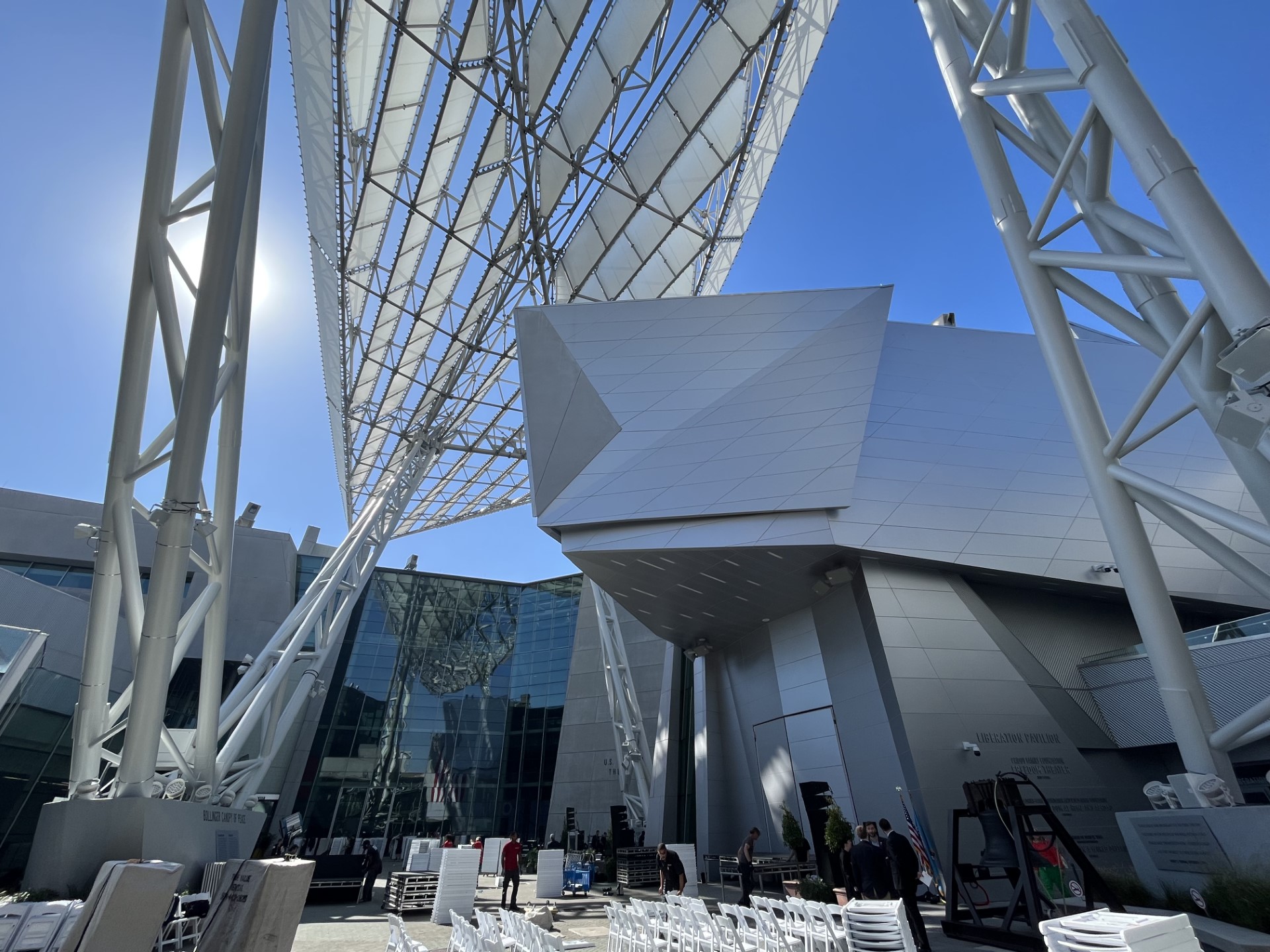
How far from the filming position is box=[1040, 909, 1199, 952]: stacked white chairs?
3.85 meters

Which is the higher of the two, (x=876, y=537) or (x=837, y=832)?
(x=876, y=537)

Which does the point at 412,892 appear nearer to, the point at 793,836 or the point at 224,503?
the point at 793,836

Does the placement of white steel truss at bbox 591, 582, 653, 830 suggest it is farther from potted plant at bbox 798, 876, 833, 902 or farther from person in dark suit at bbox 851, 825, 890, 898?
person in dark suit at bbox 851, 825, 890, 898

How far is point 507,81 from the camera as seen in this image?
17859 mm

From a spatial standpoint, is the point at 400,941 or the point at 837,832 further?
the point at 837,832

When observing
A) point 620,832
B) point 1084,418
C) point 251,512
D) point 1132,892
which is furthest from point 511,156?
point 251,512

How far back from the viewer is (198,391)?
826 cm

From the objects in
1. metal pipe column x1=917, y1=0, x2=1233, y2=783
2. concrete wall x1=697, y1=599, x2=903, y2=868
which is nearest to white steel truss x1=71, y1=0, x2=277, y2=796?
metal pipe column x1=917, y1=0, x2=1233, y2=783

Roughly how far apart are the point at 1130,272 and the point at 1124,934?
7.82 m

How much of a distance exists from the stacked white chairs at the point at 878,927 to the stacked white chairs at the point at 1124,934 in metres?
2.85

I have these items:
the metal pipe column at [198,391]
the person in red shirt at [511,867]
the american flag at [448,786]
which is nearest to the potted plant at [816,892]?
the person in red shirt at [511,867]

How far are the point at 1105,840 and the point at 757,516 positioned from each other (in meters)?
10.2

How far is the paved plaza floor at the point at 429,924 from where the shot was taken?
11.3 metres

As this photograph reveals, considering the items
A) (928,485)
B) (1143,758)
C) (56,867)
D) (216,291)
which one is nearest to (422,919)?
(56,867)
